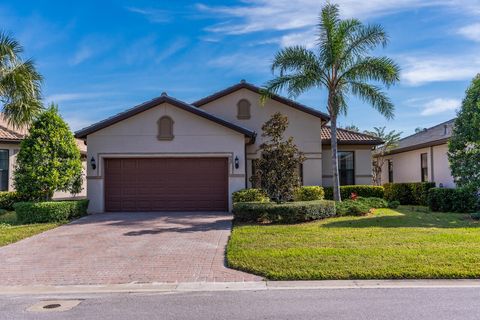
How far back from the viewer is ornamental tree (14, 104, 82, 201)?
14773 millimetres

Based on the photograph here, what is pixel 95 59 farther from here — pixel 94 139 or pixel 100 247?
pixel 100 247

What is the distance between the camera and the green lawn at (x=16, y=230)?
37.8ft

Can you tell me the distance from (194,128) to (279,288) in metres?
11.3

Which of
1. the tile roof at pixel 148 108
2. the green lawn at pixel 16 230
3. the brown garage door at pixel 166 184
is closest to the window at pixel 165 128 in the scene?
the tile roof at pixel 148 108

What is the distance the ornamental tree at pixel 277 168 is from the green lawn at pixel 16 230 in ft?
23.3

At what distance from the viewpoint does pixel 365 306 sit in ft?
19.2

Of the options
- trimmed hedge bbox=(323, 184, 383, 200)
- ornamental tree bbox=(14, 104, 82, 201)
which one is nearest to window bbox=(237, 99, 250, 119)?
trimmed hedge bbox=(323, 184, 383, 200)

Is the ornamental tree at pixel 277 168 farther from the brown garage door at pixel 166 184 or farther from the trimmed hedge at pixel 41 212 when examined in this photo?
the trimmed hedge at pixel 41 212

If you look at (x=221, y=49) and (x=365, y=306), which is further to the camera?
(x=221, y=49)

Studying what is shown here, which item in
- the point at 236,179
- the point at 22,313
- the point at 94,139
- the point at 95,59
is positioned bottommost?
the point at 22,313

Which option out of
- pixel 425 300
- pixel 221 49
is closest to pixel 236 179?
pixel 221 49

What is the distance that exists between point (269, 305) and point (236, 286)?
1195mm

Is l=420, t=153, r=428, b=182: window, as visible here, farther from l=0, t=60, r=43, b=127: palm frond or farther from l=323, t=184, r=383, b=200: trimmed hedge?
l=0, t=60, r=43, b=127: palm frond

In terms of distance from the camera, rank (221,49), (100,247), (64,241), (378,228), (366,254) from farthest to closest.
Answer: (221,49) < (378,228) < (64,241) < (100,247) < (366,254)
